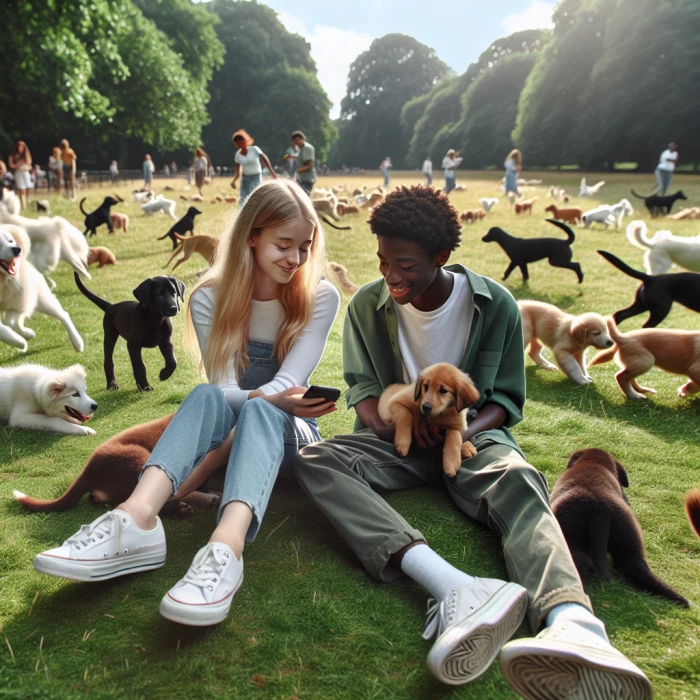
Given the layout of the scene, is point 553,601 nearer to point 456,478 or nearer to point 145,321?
point 456,478

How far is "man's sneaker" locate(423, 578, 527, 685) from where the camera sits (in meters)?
2.01

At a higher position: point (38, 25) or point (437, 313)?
point (38, 25)

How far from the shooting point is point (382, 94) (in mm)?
82000

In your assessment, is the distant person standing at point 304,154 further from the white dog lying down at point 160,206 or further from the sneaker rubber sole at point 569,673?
the sneaker rubber sole at point 569,673

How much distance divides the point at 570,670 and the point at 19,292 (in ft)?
19.0

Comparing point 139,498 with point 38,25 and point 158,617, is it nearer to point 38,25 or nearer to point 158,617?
point 158,617

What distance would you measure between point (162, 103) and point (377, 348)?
35.1 meters

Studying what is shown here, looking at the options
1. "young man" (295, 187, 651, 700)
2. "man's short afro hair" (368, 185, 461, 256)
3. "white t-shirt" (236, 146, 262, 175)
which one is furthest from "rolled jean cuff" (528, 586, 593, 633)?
"white t-shirt" (236, 146, 262, 175)

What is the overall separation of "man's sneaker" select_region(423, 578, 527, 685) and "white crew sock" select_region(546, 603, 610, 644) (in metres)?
0.11

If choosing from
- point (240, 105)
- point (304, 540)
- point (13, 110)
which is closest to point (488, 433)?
point (304, 540)

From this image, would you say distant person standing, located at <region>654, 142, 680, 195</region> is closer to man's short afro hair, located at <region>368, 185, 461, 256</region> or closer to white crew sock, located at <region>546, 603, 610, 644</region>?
man's short afro hair, located at <region>368, 185, 461, 256</region>

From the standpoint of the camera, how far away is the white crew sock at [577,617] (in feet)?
6.63

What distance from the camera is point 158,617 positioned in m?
2.42

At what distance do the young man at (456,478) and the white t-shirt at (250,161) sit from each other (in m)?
9.20
